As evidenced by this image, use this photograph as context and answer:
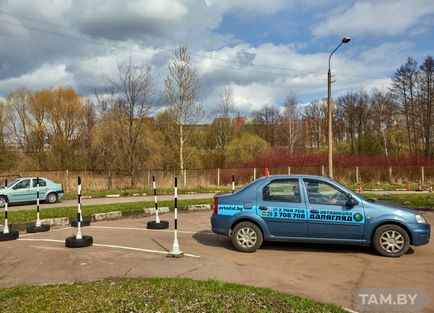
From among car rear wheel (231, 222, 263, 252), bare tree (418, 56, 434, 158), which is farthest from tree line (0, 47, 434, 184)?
car rear wheel (231, 222, 263, 252)

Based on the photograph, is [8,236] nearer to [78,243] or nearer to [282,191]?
[78,243]

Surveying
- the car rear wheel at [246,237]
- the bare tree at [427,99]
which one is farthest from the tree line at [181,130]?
the car rear wheel at [246,237]

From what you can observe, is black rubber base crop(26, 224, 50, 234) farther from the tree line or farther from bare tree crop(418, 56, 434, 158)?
bare tree crop(418, 56, 434, 158)

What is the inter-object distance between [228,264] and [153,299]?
108 inches

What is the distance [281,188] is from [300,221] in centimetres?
82

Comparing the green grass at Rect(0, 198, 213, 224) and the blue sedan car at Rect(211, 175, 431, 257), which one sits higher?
the blue sedan car at Rect(211, 175, 431, 257)

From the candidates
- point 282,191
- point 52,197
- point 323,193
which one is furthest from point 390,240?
point 52,197

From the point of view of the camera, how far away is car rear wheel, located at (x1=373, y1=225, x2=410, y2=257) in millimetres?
8062

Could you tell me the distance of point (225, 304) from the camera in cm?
480

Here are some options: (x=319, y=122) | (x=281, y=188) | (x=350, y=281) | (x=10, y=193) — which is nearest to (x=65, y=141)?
(x=10, y=193)

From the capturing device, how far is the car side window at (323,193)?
27.3 feet

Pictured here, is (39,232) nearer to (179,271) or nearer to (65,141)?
(179,271)

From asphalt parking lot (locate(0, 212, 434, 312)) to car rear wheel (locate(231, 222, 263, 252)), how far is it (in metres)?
0.18

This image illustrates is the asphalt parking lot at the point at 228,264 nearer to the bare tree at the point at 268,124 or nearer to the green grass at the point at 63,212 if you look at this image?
the green grass at the point at 63,212
